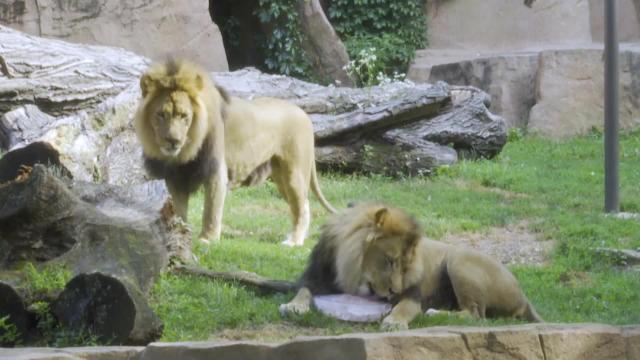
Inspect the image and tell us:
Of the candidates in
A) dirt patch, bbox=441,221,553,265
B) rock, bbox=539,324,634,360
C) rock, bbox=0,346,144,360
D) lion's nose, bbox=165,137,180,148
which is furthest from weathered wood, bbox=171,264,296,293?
dirt patch, bbox=441,221,553,265

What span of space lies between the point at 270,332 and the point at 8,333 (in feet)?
4.44

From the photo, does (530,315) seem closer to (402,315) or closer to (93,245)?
(402,315)

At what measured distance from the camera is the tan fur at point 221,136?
827 cm

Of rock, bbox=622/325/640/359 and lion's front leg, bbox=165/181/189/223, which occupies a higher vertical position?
lion's front leg, bbox=165/181/189/223

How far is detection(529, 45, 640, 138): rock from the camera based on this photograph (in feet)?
52.1

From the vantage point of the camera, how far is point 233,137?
9164mm

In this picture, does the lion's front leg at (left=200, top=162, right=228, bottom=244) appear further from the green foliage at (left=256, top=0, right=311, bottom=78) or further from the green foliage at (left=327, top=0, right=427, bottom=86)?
the green foliage at (left=327, top=0, right=427, bottom=86)

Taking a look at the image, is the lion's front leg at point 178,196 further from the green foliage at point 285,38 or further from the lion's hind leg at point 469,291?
the green foliage at point 285,38

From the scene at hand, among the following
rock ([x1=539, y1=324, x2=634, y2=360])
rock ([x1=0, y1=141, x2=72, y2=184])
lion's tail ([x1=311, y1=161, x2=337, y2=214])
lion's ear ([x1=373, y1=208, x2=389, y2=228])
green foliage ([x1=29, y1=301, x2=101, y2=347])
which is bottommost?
lion's tail ([x1=311, y1=161, x2=337, y2=214])

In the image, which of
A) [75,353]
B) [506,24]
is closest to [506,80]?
[506,24]

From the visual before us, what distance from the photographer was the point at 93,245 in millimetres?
6562

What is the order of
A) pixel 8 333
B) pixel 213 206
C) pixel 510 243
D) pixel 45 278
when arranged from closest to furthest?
pixel 8 333 < pixel 45 278 < pixel 213 206 < pixel 510 243

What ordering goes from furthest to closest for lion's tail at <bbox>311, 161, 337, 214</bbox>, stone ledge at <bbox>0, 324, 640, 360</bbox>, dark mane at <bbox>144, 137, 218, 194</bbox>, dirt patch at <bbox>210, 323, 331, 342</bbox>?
lion's tail at <bbox>311, 161, 337, 214</bbox>, dark mane at <bbox>144, 137, 218, 194</bbox>, dirt patch at <bbox>210, 323, 331, 342</bbox>, stone ledge at <bbox>0, 324, 640, 360</bbox>

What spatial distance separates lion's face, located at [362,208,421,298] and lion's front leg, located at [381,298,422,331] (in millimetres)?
86
